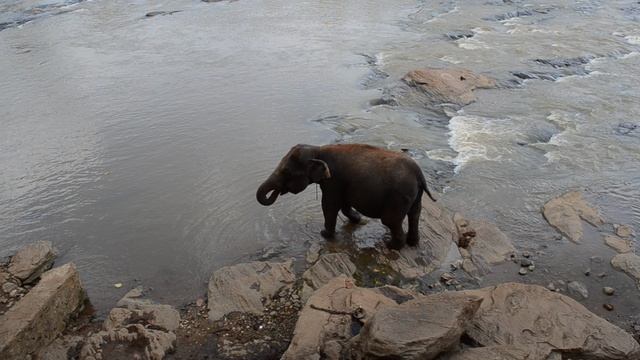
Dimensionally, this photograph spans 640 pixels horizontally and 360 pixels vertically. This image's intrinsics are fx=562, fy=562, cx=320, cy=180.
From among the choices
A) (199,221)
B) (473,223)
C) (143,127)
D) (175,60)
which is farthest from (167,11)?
(473,223)

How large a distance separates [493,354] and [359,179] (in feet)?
8.93

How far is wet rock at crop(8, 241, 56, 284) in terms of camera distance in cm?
677

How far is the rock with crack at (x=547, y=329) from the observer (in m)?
5.03

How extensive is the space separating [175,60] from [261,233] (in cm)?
1008

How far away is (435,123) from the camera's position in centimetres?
1148

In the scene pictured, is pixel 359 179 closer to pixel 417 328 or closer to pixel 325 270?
pixel 325 270

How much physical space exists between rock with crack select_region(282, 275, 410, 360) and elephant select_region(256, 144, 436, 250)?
118 centimetres

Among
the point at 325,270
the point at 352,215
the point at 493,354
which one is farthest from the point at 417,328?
the point at 352,215

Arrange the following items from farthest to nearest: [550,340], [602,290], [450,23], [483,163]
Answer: [450,23] < [483,163] < [602,290] < [550,340]

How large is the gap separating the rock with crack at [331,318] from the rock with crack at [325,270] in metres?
0.64

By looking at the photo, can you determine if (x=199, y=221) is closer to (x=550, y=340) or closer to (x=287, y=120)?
(x=287, y=120)

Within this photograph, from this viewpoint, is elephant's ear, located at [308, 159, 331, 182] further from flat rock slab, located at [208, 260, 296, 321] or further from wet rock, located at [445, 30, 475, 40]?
wet rock, located at [445, 30, 475, 40]

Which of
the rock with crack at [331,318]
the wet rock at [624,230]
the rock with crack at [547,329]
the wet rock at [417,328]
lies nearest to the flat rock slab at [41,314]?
the rock with crack at [331,318]

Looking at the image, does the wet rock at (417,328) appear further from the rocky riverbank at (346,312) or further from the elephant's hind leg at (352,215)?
the elephant's hind leg at (352,215)
